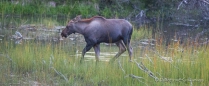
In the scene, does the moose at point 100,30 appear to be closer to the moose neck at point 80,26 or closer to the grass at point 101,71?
the moose neck at point 80,26

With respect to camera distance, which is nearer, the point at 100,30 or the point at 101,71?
the point at 101,71

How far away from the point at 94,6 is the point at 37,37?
14.0 meters

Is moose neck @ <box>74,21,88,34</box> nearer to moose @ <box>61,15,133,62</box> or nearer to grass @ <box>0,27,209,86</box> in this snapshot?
moose @ <box>61,15,133,62</box>

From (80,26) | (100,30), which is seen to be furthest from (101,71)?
(80,26)

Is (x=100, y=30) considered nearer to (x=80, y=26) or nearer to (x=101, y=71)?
(x=80, y=26)

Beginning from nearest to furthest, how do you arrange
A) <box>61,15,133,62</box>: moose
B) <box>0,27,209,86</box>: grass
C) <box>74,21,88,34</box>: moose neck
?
1. <box>0,27,209,86</box>: grass
2. <box>61,15,133,62</box>: moose
3. <box>74,21,88,34</box>: moose neck

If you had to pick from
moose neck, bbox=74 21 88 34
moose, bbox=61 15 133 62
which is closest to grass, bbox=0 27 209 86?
moose, bbox=61 15 133 62

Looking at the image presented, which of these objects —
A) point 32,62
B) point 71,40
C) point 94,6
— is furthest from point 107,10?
point 32,62

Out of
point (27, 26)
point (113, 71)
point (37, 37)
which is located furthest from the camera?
point (27, 26)

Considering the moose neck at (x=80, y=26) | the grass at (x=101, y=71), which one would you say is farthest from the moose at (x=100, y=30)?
the grass at (x=101, y=71)

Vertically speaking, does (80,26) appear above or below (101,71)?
above

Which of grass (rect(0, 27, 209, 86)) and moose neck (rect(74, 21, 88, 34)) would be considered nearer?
grass (rect(0, 27, 209, 86))

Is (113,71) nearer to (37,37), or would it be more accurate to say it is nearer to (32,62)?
(32,62)

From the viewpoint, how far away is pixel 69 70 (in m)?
9.59
